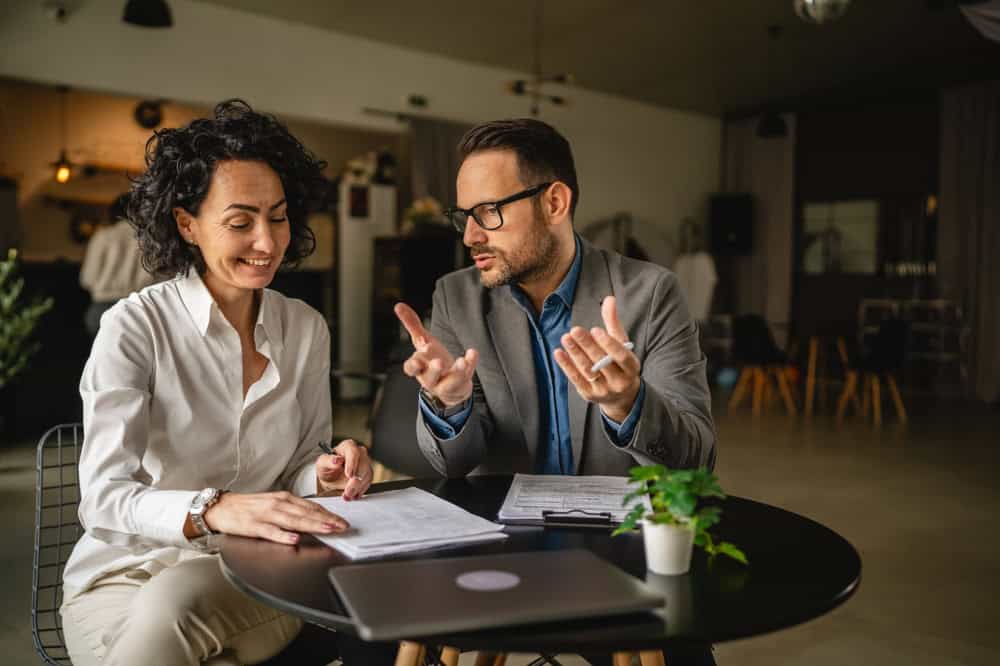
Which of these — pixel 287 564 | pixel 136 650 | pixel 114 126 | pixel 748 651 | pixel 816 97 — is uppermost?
pixel 816 97

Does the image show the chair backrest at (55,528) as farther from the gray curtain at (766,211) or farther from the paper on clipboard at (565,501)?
the gray curtain at (766,211)

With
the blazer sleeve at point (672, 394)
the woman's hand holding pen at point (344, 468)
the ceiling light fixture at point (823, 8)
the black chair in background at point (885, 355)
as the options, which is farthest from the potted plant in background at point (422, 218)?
the woman's hand holding pen at point (344, 468)

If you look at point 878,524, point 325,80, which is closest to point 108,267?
point 325,80

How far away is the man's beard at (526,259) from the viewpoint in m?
1.94

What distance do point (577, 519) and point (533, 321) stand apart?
718 mm

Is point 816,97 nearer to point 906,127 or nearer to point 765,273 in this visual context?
point 906,127

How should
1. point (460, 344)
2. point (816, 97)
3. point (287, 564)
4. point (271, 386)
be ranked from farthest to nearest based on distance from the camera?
point (816, 97), point (460, 344), point (271, 386), point (287, 564)

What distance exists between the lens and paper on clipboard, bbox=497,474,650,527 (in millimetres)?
1330

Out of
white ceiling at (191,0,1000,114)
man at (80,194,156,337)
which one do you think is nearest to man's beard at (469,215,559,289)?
man at (80,194,156,337)

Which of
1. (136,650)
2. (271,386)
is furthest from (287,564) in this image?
(271,386)

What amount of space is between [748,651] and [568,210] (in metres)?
1.60

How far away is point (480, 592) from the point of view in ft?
Answer: 3.11

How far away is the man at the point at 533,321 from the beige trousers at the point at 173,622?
53 centimetres

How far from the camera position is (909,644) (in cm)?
267
